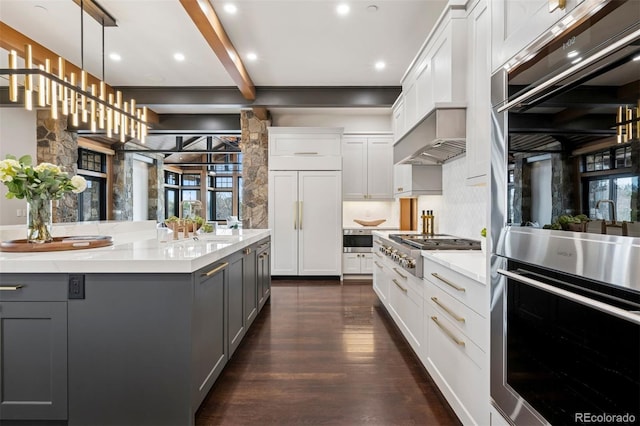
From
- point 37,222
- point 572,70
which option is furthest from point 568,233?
point 37,222

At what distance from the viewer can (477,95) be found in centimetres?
226

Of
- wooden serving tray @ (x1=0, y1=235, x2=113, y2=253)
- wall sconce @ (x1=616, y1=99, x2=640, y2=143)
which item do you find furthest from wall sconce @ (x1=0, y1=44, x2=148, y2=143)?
wall sconce @ (x1=616, y1=99, x2=640, y2=143)

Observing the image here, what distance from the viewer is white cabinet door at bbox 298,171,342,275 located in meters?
5.90

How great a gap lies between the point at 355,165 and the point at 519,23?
187 inches

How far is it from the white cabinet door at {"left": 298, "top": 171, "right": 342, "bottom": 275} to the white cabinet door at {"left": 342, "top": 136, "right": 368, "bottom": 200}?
0.31 m

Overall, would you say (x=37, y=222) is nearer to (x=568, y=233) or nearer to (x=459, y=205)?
(x=568, y=233)

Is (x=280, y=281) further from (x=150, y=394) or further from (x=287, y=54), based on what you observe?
(x=150, y=394)

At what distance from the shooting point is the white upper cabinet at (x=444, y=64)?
2455 mm

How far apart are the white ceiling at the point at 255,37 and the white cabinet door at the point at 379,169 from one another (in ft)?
4.15

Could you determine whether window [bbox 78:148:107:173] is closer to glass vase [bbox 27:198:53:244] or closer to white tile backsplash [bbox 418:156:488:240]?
glass vase [bbox 27:198:53:244]

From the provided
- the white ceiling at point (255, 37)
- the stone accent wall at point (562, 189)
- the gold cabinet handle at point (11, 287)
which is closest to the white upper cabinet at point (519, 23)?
the stone accent wall at point (562, 189)

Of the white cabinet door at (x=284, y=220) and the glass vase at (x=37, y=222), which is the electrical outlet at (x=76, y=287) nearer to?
the glass vase at (x=37, y=222)

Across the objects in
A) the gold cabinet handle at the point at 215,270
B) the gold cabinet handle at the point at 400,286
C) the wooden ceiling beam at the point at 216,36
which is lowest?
the gold cabinet handle at the point at 400,286

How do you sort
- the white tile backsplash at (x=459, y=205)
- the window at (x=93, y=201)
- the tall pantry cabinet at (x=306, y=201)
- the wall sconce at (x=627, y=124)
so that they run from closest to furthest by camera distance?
the wall sconce at (x=627, y=124)
the white tile backsplash at (x=459, y=205)
the tall pantry cabinet at (x=306, y=201)
the window at (x=93, y=201)
